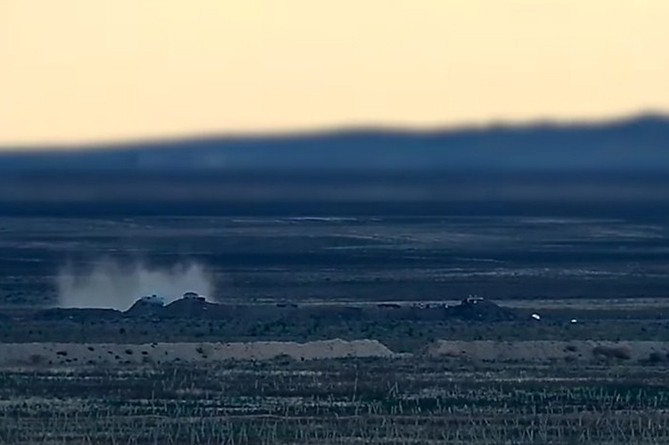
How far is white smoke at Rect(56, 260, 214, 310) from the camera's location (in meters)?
54.0

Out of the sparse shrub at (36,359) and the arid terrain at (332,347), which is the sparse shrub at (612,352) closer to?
the arid terrain at (332,347)

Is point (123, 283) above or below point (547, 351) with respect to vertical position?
below

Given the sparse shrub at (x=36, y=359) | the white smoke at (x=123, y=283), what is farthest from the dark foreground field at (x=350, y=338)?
the white smoke at (x=123, y=283)

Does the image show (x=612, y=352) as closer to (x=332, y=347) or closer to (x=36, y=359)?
(x=332, y=347)

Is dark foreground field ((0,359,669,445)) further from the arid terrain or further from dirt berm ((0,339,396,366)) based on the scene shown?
dirt berm ((0,339,396,366))

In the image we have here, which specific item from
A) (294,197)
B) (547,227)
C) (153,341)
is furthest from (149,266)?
(294,197)

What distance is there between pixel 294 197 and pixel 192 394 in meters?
124

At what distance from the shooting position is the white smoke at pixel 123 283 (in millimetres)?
54031

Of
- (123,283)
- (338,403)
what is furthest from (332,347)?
(123,283)

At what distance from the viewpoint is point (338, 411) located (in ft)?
101

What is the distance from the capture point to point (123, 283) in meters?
57.8

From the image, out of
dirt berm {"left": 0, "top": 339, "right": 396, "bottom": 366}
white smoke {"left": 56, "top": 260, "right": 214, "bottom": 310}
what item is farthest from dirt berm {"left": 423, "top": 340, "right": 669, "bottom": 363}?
white smoke {"left": 56, "top": 260, "right": 214, "bottom": 310}

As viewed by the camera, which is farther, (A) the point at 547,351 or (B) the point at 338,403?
(A) the point at 547,351

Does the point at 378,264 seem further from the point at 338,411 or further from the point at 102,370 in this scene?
the point at 338,411
